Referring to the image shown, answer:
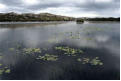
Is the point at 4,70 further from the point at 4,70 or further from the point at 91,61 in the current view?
the point at 91,61

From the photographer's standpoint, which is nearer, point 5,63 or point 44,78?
point 44,78

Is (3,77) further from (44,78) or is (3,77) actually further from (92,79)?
(92,79)

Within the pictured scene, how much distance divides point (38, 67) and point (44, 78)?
8.69ft

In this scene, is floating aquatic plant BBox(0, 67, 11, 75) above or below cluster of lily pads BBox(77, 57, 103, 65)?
below

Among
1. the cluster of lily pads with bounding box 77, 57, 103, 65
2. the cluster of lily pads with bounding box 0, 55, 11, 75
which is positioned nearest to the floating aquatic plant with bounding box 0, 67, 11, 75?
the cluster of lily pads with bounding box 0, 55, 11, 75

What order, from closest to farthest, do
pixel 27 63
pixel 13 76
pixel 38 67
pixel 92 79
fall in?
pixel 92 79 < pixel 13 76 < pixel 38 67 < pixel 27 63

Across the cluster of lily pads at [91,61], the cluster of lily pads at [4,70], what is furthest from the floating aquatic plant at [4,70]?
the cluster of lily pads at [91,61]

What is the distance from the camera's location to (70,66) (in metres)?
14.4

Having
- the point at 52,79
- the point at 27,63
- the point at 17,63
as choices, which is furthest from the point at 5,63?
the point at 52,79

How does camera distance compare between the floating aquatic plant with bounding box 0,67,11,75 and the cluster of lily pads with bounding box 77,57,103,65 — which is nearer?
the floating aquatic plant with bounding box 0,67,11,75

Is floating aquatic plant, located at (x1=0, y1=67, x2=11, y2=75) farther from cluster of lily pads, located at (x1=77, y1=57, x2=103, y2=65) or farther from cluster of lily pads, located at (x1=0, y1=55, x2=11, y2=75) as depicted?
cluster of lily pads, located at (x1=77, y1=57, x2=103, y2=65)

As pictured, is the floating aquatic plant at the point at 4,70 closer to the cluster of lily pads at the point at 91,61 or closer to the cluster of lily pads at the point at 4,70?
the cluster of lily pads at the point at 4,70

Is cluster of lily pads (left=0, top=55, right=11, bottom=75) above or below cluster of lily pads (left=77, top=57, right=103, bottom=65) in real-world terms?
below

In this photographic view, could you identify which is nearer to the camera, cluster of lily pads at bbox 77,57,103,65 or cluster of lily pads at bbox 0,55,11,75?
cluster of lily pads at bbox 0,55,11,75
